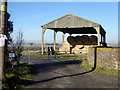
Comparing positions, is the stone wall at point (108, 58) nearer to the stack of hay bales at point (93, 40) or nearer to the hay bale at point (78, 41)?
the stack of hay bales at point (93, 40)

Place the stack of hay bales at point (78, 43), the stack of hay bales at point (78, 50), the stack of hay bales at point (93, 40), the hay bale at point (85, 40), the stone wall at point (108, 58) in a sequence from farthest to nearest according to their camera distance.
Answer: the hay bale at point (85, 40)
the stack of hay bales at point (93, 40)
the stack of hay bales at point (78, 43)
the stack of hay bales at point (78, 50)
the stone wall at point (108, 58)

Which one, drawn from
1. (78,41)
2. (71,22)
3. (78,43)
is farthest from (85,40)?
(71,22)

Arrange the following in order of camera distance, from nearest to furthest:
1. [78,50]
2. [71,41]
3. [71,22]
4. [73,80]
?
1. [73,80]
2. [71,22]
3. [78,50]
4. [71,41]

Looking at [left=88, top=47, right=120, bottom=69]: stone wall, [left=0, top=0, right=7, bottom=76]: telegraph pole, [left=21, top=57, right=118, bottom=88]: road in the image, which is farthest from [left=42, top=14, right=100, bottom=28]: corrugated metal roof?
[left=0, top=0, right=7, bottom=76]: telegraph pole

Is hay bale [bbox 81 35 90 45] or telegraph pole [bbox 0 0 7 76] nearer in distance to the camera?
telegraph pole [bbox 0 0 7 76]

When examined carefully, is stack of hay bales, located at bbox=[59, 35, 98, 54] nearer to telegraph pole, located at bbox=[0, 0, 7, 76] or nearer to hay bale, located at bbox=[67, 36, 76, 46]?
hay bale, located at bbox=[67, 36, 76, 46]

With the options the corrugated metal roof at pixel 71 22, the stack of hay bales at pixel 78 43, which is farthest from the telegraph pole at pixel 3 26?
the stack of hay bales at pixel 78 43

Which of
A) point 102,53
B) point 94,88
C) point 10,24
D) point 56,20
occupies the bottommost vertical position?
point 94,88

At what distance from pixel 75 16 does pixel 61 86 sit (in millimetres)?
19160

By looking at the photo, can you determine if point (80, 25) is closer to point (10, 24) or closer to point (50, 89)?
point (10, 24)

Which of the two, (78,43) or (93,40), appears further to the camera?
(78,43)

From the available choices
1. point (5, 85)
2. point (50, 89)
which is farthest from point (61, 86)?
point (5, 85)

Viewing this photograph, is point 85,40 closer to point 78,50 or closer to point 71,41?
point 71,41

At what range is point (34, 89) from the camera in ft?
23.5
